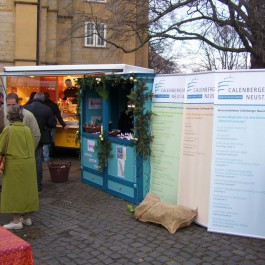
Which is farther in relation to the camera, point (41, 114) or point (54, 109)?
point (54, 109)

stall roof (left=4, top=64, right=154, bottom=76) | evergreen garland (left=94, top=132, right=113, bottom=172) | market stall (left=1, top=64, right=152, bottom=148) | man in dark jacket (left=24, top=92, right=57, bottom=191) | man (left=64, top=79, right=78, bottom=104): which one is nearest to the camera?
evergreen garland (left=94, top=132, right=113, bottom=172)

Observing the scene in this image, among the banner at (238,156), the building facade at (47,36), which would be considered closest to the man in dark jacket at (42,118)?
the banner at (238,156)

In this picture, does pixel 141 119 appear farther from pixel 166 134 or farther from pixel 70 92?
pixel 70 92

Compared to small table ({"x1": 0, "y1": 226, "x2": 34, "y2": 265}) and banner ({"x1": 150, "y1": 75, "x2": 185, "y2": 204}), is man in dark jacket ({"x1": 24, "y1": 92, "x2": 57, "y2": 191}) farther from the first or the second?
small table ({"x1": 0, "y1": 226, "x2": 34, "y2": 265})

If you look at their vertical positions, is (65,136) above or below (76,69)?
below

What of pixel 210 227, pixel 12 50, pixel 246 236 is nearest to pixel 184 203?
pixel 210 227

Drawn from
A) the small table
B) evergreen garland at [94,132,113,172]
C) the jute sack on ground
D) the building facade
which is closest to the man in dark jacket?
evergreen garland at [94,132,113,172]

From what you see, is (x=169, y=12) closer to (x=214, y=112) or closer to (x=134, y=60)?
(x=214, y=112)

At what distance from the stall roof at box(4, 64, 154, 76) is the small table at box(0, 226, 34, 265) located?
23.5 ft

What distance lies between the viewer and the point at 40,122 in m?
7.72

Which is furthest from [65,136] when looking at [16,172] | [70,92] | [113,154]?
[16,172]

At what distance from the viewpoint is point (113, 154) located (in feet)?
23.7

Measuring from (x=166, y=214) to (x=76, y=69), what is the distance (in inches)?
231

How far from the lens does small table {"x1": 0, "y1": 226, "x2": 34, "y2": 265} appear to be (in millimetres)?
2380
